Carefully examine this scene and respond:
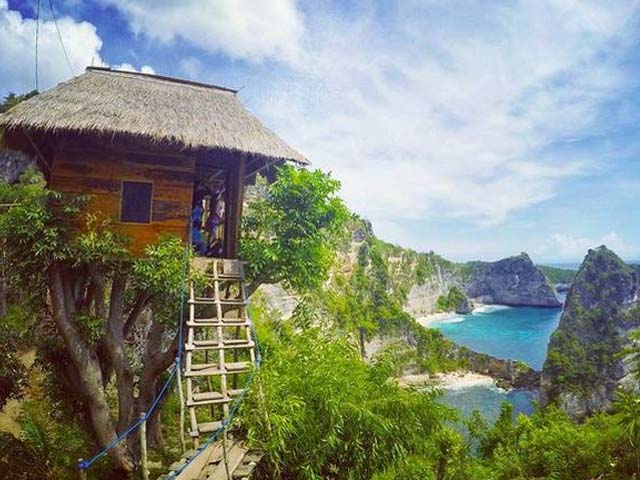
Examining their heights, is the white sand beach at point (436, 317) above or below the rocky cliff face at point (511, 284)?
below

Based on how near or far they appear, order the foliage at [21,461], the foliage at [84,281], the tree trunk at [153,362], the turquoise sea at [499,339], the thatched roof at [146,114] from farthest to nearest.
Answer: the turquoise sea at [499,339]
the tree trunk at [153,362]
the foliage at [21,461]
the foliage at [84,281]
the thatched roof at [146,114]

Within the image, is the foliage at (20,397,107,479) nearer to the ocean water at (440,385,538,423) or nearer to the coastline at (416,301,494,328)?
the ocean water at (440,385,538,423)

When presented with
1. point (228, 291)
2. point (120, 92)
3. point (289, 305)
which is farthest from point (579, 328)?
point (120, 92)

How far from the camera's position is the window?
380 inches

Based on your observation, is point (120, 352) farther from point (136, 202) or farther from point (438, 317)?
point (438, 317)

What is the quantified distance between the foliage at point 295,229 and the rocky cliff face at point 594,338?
98.5ft

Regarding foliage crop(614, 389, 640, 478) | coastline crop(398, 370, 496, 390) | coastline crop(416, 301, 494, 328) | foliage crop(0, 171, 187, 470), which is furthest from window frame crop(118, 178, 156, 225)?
coastline crop(416, 301, 494, 328)

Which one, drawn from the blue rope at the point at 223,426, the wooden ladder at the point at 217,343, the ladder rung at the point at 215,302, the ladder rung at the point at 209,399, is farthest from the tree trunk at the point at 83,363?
the blue rope at the point at 223,426

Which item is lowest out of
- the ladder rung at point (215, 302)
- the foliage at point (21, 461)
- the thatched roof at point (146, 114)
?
the foliage at point (21, 461)

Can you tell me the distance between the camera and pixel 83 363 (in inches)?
384

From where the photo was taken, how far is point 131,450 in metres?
10.7

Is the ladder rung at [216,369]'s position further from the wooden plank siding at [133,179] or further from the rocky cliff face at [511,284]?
the rocky cliff face at [511,284]

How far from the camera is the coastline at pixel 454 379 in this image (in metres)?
49.3

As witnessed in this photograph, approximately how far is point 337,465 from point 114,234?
6.13 m
